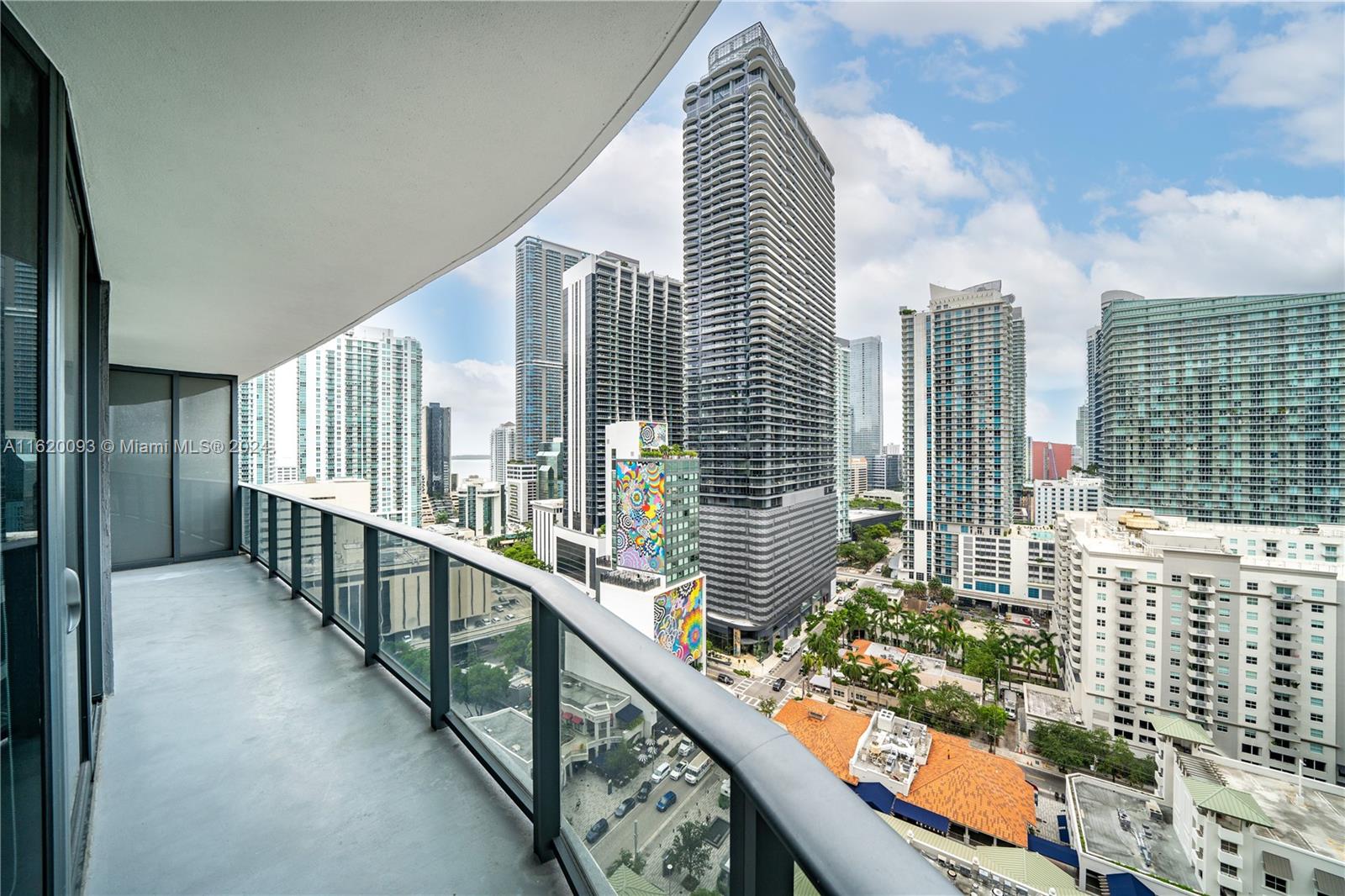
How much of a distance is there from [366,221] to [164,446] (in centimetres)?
517

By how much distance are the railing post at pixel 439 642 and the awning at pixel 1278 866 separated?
50.2 feet

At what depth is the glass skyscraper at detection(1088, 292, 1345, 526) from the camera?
830 inches

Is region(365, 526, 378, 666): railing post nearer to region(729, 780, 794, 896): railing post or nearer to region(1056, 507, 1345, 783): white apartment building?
region(729, 780, 794, 896): railing post

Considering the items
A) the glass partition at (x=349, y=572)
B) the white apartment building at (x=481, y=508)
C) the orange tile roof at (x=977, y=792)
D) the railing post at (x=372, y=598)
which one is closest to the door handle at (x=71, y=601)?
the railing post at (x=372, y=598)

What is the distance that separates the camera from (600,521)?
30641 millimetres

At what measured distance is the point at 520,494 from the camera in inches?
1469

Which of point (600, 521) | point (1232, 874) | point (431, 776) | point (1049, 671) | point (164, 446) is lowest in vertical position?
point (1049, 671)

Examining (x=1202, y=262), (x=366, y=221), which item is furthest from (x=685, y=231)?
(x=1202, y=262)

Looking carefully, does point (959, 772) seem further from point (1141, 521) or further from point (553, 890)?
point (553, 890)

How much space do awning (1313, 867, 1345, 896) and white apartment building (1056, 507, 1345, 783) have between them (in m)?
7.25

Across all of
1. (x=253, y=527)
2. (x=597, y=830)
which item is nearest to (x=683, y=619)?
A: (x=253, y=527)

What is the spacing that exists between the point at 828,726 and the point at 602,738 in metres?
16.9

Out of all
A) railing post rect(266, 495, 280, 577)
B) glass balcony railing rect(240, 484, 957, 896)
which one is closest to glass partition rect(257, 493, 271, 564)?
railing post rect(266, 495, 280, 577)

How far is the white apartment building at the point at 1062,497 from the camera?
107 ft
